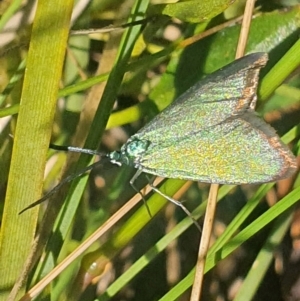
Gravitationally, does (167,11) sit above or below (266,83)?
above

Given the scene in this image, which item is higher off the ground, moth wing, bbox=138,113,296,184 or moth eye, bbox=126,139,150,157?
moth eye, bbox=126,139,150,157

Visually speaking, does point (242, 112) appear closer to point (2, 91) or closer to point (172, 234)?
point (172, 234)

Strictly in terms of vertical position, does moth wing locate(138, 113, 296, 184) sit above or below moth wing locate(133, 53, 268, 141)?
below

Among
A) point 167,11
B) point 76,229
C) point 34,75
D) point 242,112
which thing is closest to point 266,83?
point 242,112

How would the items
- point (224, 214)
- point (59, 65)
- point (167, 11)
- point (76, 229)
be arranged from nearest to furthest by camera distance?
1. point (59, 65)
2. point (167, 11)
3. point (76, 229)
4. point (224, 214)

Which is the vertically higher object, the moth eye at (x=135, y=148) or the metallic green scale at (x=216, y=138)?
the moth eye at (x=135, y=148)
